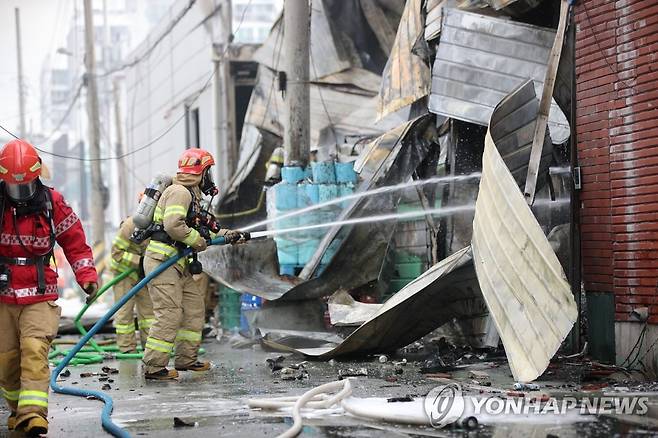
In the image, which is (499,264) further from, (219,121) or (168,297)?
(219,121)

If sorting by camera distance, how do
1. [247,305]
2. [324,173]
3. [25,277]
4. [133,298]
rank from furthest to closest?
[247,305], [324,173], [133,298], [25,277]

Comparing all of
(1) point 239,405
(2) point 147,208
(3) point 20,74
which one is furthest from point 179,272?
(3) point 20,74

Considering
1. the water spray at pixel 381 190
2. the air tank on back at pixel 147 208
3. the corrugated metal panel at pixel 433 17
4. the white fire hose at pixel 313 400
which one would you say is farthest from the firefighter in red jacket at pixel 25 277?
the corrugated metal panel at pixel 433 17

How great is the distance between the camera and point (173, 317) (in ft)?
28.2

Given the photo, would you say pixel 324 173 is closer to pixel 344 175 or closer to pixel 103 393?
pixel 344 175

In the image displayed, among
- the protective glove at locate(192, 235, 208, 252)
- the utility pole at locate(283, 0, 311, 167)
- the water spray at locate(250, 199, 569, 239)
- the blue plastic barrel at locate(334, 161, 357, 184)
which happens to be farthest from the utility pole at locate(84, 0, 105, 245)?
the protective glove at locate(192, 235, 208, 252)

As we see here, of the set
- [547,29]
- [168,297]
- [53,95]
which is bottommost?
[168,297]

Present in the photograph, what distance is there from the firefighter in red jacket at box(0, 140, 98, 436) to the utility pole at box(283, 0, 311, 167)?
668 cm

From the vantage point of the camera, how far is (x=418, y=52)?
11.4 m

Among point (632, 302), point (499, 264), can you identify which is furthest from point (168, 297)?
point (632, 302)

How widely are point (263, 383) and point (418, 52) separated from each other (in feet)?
16.9

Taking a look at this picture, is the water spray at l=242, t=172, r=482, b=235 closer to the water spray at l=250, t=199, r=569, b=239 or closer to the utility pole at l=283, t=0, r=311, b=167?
the water spray at l=250, t=199, r=569, b=239

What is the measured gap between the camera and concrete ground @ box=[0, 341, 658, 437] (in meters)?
5.21

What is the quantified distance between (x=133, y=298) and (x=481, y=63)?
485 centimetres
